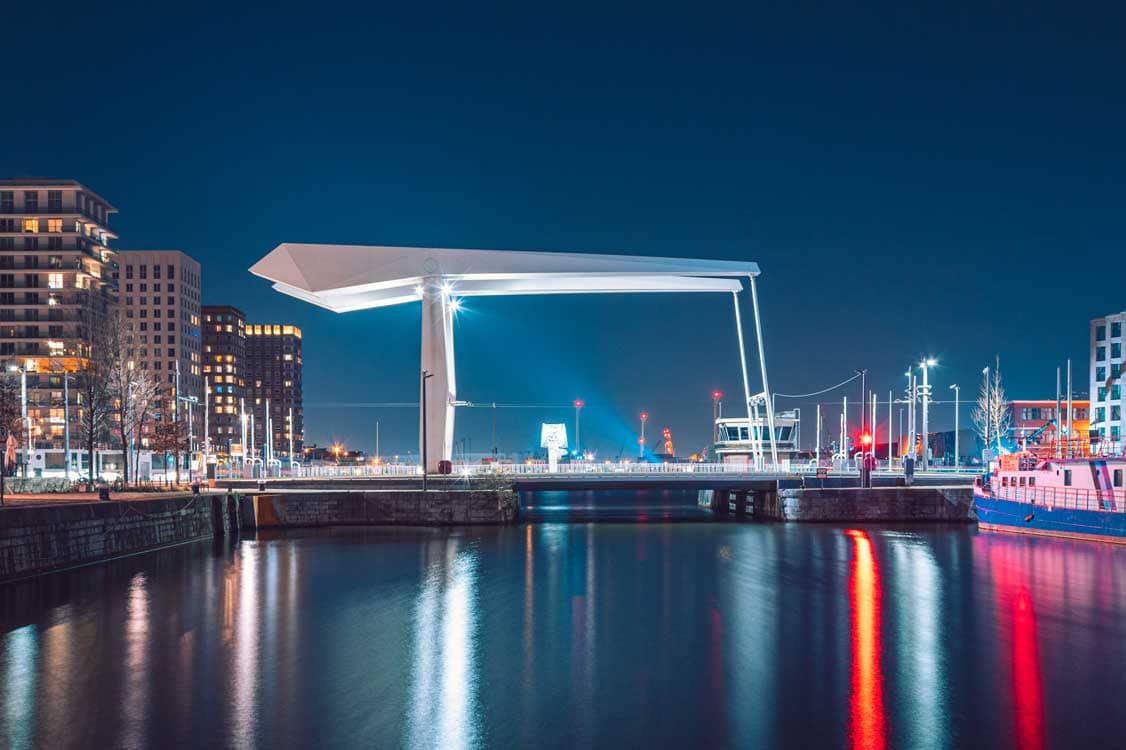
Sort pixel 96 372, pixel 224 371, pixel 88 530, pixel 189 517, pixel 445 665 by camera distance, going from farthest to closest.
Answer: pixel 224 371, pixel 96 372, pixel 189 517, pixel 88 530, pixel 445 665

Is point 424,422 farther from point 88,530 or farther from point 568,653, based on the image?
point 568,653

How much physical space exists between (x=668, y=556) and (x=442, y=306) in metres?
19.2

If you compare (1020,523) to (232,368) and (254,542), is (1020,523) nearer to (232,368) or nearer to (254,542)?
(254,542)

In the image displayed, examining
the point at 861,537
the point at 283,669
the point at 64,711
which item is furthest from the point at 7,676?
the point at 861,537

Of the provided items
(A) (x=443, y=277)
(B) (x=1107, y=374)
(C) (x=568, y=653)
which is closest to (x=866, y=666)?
(C) (x=568, y=653)

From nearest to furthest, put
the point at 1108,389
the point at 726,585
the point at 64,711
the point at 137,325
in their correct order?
the point at 64,711
the point at 726,585
the point at 1108,389
the point at 137,325

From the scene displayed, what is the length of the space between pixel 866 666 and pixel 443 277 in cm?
3357

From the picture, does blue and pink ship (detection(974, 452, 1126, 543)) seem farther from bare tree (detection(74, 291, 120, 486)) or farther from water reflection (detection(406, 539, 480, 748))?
bare tree (detection(74, 291, 120, 486))

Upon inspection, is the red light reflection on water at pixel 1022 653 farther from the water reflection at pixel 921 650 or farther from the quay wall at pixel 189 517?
the quay wall at pixel 189 517

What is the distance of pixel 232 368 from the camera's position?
168375 mm

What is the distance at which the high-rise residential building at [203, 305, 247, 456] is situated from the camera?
162375 mm

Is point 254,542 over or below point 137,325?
below

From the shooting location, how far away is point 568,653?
18266 millimetres

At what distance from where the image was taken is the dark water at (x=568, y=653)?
13.2m
